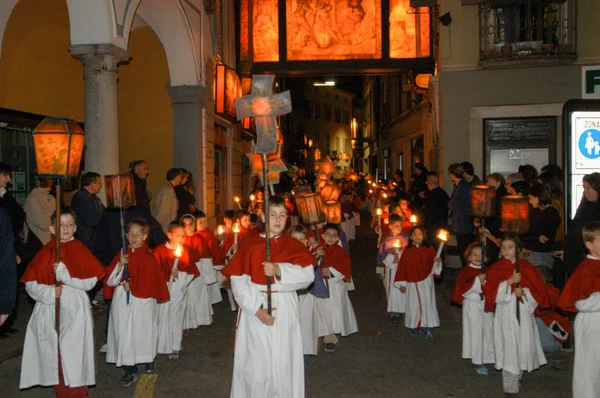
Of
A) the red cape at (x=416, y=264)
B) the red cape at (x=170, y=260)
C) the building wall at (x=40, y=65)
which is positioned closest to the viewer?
the red cape at (x=170, y=260)

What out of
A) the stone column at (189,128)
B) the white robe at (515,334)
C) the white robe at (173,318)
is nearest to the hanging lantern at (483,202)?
the white robe at (515,334)

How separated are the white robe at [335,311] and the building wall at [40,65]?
285 inches

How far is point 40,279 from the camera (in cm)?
625

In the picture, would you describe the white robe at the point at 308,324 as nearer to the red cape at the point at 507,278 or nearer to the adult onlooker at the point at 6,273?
the red cape at the point at 507,278

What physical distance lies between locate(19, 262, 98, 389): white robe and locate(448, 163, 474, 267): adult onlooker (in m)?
6.75

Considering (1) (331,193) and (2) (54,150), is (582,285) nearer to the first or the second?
(2) (54,150)

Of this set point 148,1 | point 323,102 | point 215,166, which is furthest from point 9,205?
point 323,102

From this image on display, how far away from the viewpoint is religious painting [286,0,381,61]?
19.2 metres

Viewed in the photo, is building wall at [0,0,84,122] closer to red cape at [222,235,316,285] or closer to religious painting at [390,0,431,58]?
red cape at [222,235,316,285]

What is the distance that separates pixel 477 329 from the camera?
7.50 metres

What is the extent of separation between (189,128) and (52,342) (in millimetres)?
9720

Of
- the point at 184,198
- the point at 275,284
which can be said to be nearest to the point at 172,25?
the point at 184,198

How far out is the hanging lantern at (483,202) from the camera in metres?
7.05

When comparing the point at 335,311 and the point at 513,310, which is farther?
the point at 335,311
